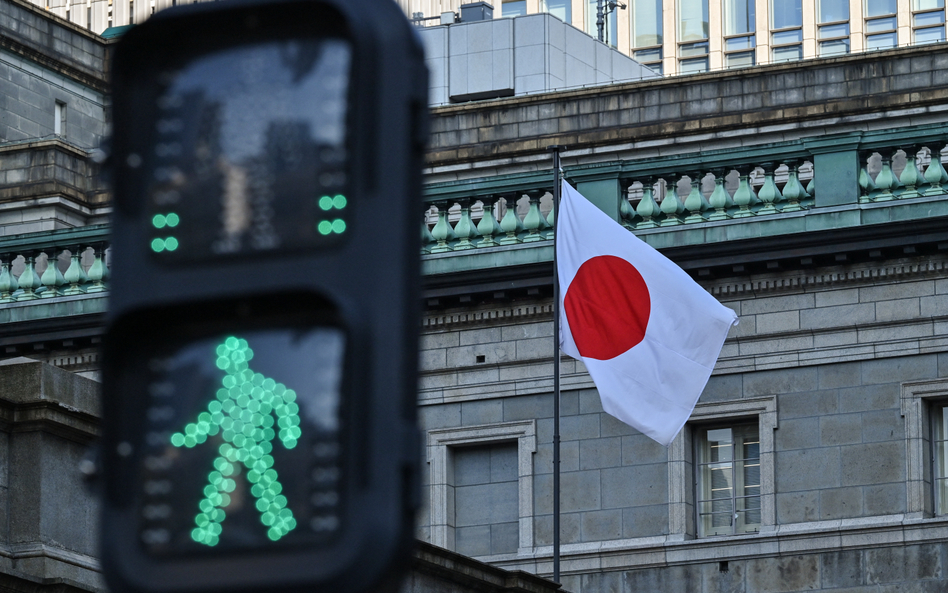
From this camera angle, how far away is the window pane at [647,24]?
101 meters

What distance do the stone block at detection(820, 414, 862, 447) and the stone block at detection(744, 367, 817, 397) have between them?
47 centimetres

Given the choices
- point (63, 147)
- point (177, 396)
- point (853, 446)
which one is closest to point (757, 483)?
point (853, 446)

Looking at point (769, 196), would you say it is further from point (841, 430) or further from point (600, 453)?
point (600, 453)

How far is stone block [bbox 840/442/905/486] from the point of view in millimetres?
24984

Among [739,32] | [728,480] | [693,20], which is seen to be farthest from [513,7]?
[728,480]

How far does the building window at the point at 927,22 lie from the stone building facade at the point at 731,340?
66306 mm

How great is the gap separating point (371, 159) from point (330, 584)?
59cm

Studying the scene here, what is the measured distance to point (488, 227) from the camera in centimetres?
2753

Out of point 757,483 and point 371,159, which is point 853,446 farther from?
point 371,159

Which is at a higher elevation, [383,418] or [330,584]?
[383,418]

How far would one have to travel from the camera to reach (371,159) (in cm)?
320

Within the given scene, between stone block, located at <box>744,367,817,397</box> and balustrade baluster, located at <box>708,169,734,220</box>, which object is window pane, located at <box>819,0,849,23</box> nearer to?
balustrade baluster, located at <box>708,169,734,220</box>

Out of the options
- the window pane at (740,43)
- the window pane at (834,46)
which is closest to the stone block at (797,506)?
the window pane at (834,46)

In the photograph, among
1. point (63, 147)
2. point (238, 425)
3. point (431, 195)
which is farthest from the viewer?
point (63, 147)
